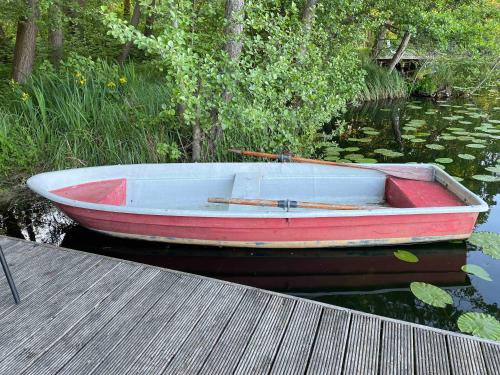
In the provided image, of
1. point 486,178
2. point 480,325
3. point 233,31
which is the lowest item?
point 480,325

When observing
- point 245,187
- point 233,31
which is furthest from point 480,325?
point 233,31

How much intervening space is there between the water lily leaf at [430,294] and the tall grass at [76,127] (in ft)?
9.49

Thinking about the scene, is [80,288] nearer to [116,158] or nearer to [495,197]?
[116,158]

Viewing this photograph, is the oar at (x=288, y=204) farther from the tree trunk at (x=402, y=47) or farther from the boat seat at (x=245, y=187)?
the tree trunk at (x=402, y=47)

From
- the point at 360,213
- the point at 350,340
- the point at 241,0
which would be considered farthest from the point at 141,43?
the point at 350,340

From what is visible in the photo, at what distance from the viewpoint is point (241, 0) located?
4.45 metres

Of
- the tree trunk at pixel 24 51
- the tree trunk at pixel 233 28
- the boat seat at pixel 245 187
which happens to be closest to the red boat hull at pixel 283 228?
the boat seat at pixel 245 187

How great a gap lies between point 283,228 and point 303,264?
387mm

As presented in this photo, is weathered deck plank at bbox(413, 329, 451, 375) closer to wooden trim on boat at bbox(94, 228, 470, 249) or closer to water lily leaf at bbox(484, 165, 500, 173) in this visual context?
wooden trim on boat at bbox(94, 228, 470, 249)

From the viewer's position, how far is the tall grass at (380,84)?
1052 centimetres

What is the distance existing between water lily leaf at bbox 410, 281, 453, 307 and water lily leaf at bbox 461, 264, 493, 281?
0.45m

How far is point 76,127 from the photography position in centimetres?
501

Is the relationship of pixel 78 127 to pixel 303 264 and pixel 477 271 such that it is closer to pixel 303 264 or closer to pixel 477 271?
pixel 303 264

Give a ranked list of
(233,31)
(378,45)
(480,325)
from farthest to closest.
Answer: (378,45), (233,31), (480,325)
